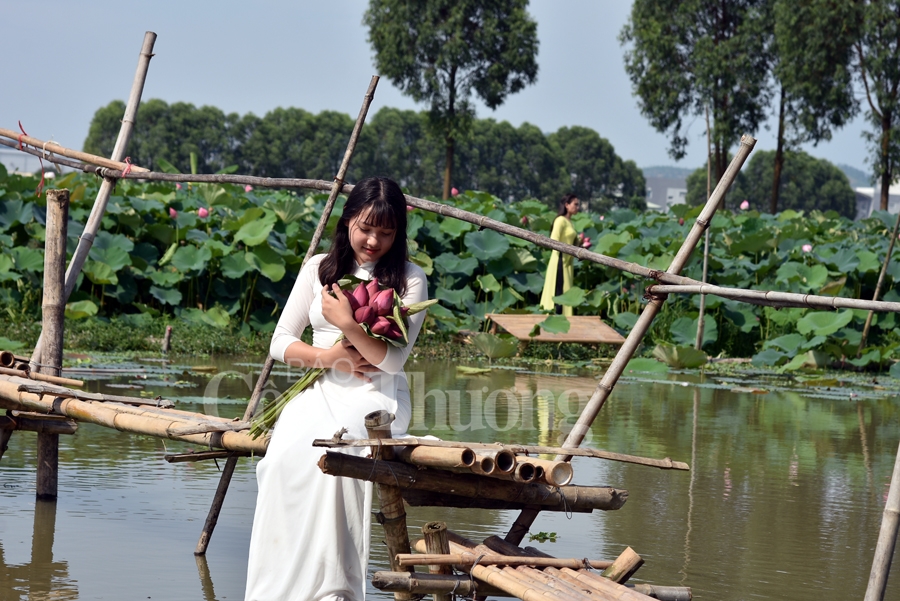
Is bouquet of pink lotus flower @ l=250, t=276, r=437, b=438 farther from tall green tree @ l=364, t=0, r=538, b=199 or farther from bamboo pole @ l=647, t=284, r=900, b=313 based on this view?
tall green tree @ l=364, t=0, r=538, b=199

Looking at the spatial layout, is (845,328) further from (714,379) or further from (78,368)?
(78,368)

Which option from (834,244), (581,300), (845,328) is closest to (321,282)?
(581,300)

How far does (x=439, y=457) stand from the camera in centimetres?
248

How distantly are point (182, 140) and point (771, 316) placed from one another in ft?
172

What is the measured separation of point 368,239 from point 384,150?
68.1 metres

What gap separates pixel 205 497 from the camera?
15.5ft

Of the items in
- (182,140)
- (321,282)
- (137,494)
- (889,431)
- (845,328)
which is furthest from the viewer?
(182,140)

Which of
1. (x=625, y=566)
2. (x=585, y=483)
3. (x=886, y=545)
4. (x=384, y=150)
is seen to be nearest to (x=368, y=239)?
(x=625, y=566)

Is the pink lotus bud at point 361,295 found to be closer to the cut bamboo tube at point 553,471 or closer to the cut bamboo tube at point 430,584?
the cut bamboo tube at point 553,471

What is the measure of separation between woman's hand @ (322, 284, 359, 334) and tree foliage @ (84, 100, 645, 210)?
176 ft

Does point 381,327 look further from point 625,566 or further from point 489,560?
point 625,566

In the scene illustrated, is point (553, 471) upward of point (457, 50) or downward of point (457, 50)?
downward

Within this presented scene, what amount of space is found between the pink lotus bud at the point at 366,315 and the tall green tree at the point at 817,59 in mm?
22065

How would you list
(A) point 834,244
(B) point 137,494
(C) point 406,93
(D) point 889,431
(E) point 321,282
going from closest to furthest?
(E) point 321,282 < (B) point 137,494 < (D) point 889,431 < (A) point 834,244 < (C) point 406,93
